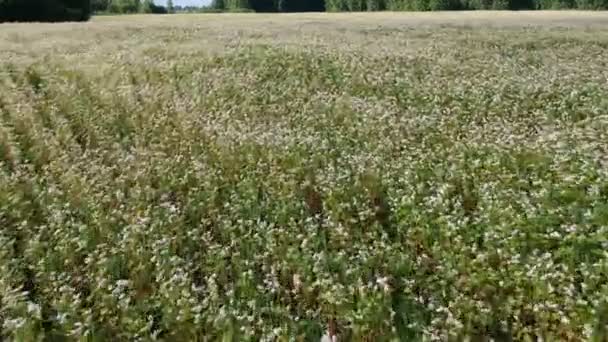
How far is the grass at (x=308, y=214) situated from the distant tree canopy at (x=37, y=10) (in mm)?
40140

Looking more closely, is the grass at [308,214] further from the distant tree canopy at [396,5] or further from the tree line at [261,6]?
the distant tree canopy at [396,5]

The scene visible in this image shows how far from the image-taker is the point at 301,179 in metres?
6.63

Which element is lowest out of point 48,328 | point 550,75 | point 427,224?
point 48,328

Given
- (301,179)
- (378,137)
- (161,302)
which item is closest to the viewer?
(161,302)

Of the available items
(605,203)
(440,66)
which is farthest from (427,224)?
(440,66)

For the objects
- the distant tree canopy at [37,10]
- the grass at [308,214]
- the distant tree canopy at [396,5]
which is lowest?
the grass at [308,214]

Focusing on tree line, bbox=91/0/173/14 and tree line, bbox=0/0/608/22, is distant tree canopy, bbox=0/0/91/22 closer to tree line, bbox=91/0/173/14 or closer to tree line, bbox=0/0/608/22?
tree line, bbox=0/0/608/22

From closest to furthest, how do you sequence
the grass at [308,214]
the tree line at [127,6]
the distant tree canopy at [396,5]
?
the grass at [308,214] < the distant tree canopy at [396,5] < the tree line at [127,6]

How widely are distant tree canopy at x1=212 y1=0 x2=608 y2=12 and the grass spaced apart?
77903 millimetres

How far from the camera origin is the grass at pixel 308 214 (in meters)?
3.83

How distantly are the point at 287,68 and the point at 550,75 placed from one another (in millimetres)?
6126

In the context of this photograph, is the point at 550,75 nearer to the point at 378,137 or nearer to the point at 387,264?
the point at 378,137

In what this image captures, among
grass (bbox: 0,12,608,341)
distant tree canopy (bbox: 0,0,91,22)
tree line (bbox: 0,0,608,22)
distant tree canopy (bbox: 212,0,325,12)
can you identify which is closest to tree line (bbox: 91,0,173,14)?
tree line (bbox: 0,0,608,22)

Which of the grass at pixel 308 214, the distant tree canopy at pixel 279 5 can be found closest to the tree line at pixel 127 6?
the distant tree canopy at pixel 279 5
